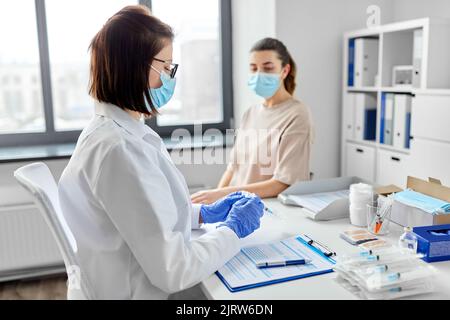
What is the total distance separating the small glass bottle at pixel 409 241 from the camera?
4.06 ft

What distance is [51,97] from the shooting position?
3.03 meters

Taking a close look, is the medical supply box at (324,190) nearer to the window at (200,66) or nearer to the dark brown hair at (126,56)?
the dark brown hair at (126,56)

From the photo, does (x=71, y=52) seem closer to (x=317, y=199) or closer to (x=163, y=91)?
(x=163, y=91)

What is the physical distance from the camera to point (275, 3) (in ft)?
9.14

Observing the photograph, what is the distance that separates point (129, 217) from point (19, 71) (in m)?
2.35

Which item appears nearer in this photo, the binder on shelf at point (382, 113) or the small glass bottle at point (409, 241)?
the small glass bottle at point (409, 241)

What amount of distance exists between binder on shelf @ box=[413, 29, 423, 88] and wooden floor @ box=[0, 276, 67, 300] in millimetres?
2313

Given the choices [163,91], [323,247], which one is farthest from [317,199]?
[163,91]

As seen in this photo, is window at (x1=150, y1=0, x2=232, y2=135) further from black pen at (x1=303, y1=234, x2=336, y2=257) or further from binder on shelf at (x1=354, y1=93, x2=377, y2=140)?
black pen at (x1=303, y1=234, x2=336, y2=257)

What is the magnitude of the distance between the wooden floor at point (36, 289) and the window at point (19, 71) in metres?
1.00

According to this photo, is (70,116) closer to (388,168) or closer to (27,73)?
(27,73)

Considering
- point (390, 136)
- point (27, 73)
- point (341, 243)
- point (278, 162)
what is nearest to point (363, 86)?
point (390, 136)

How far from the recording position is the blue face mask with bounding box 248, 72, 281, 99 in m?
2.22

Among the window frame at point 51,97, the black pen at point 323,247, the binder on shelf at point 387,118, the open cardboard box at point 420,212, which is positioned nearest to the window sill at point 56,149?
the window frame at point 51,97
